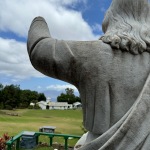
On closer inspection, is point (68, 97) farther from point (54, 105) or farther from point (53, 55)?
point (53, 55)

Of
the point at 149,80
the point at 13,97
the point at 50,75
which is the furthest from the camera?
the point at 13,97

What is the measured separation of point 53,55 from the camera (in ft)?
6.83

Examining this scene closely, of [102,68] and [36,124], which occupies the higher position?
[102,68]

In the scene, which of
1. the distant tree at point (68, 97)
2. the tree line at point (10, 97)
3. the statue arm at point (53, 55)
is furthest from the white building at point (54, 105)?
the statue arm at point (53, 55)

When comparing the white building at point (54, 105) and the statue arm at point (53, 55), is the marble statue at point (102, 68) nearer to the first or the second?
the statue arm at point (53, 55)

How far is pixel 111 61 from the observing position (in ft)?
6.92

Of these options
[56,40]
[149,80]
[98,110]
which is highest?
[56,40]

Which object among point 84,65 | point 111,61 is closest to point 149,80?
point 111,61

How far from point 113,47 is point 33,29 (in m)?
0.63

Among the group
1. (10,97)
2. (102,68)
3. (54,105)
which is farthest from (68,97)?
(102,68)

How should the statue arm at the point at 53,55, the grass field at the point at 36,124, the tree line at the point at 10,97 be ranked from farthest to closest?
the tree line at the point at 10,97
the grass field at the point at 36,124
the statue arm at the point at 53,55

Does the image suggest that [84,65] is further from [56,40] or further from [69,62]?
[56,40]

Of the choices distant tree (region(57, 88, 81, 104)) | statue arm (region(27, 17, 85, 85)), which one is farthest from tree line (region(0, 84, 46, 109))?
statue arm (region(27, 17, 85, 85))

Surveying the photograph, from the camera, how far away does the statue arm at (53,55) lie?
6.84 ft
